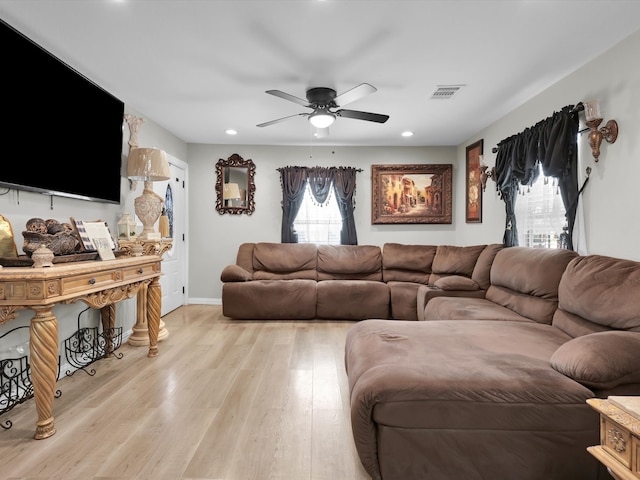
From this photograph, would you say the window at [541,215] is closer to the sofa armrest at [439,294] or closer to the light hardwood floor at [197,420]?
the sofa armrest at [439,294]

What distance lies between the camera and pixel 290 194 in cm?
541

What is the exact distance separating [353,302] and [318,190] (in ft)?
6.10

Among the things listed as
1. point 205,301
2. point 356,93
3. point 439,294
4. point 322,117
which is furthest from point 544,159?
point 205,301

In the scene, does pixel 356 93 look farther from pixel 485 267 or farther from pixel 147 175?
pixel 485 267

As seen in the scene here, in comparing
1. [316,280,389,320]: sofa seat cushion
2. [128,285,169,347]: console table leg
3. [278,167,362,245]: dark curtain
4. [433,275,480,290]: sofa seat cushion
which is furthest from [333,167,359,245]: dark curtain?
[128,285,169,347]: console table leg

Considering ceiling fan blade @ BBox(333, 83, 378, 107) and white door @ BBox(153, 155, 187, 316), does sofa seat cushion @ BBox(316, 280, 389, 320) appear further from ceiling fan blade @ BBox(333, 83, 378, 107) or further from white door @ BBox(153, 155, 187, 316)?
ceiling fan blade @ BBox(333, 83, 378, 107)

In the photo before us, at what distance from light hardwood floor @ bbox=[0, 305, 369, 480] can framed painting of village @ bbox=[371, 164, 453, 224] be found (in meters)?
2.77

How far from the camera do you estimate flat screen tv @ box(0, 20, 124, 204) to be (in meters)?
2.22

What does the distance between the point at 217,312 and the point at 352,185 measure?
271 cm

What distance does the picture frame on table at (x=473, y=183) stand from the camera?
4.75 m

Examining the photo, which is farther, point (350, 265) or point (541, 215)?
point (350, 265)

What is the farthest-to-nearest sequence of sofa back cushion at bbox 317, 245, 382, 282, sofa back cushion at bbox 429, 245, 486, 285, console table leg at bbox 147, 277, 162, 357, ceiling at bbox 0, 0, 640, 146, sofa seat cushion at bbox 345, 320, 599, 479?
sofa back cushion at bbox 317, 245, 382, 282 → sofa back cushion at bbox 429, 245, 486, 285 → console table leg at bbox 147, 277, 162, 357 → ceiling at bbox 0, 0, 640, 146 → sofa seat cushion at bbox 345, 320, 599, 479

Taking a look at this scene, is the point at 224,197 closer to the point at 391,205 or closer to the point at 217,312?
the point at 217,312

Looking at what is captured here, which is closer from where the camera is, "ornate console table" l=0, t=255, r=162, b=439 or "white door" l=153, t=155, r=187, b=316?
"ornate console table" l=0, t=255, r=162, b=439
